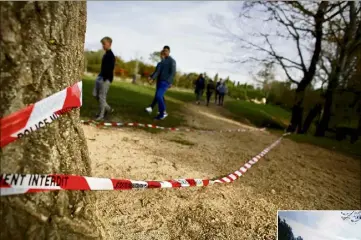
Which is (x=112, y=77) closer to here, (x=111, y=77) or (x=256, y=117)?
(x=111, y=77)

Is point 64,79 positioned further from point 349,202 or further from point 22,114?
point 349,202

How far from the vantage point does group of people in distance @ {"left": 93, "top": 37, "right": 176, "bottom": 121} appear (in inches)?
325

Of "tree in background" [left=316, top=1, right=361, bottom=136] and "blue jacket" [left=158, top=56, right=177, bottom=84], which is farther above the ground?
"tree in background" [left=316, top=1, right=361, bottom=136]

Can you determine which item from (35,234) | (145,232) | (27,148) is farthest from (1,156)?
(145,232)

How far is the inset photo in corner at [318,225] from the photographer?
8.54 feet

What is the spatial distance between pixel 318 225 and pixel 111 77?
6.62 metres

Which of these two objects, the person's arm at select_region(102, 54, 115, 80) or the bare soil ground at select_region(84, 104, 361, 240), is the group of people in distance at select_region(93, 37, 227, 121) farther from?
the bare soil ground at select_region(84, 104, 361, 240)

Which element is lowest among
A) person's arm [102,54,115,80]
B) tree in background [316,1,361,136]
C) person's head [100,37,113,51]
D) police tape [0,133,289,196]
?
police tape [0,133,289,196]

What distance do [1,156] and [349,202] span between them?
192 inches

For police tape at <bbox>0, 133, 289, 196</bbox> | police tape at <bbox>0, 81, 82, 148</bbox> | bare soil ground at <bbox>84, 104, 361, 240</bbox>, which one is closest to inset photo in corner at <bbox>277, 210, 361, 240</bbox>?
bare soil ground at <bbox>84, 104, 361, 240</bbox>

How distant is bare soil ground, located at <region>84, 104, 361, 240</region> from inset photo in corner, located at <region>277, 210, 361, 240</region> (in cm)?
71

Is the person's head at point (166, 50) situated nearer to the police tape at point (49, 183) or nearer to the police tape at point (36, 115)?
the police tape at point (49, 183)

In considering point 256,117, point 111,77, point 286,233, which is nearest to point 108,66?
point 111,77

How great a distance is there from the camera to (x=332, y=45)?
20.8m
